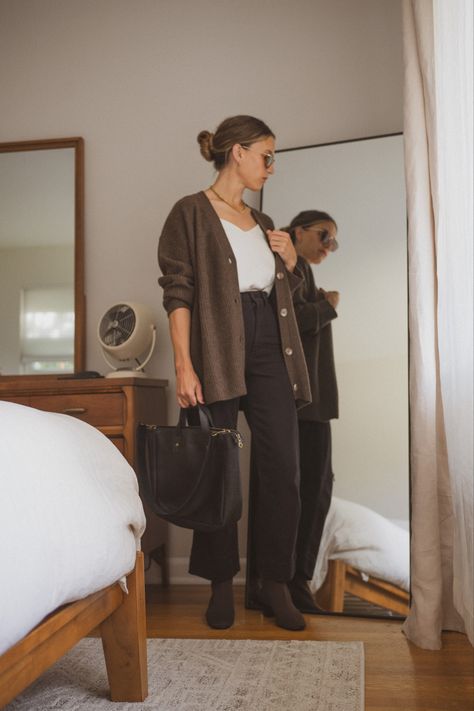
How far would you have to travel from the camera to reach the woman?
208cm

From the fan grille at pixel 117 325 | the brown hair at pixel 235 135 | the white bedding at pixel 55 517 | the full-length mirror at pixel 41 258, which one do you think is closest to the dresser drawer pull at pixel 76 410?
the fan grille at pixel 117 325

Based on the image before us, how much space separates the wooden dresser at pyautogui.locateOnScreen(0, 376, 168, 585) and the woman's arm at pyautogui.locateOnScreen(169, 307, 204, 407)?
38 cm

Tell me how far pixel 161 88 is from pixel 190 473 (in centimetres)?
182

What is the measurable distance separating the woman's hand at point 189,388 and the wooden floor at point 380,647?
66 cm

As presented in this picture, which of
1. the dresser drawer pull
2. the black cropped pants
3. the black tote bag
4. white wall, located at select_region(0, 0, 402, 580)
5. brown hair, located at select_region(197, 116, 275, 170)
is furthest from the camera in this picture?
white wall, located at select_region(0, 0, 402, 580)

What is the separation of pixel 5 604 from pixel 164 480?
3.25ft

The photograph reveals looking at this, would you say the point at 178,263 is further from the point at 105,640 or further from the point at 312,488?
the point at 105,640

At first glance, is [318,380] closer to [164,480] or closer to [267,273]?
[267,273]

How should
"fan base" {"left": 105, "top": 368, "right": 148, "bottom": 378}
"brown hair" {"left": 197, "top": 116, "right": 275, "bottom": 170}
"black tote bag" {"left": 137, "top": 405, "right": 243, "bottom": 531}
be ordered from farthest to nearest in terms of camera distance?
1. "fan base" {"left": 105, "top": 368, "right": 148, "bottom": 378}
2. "brown hair" {"left": 197, "top": 116, "right": 275, "bottom": 170}
3. "black tote bag" {"left": 137, "top": 405, "right": 243, "bottom": 531}

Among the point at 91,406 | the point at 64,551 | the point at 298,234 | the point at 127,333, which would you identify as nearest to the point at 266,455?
the point at 91,406

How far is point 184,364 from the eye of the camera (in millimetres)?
2100

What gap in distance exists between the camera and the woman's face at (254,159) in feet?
7.24

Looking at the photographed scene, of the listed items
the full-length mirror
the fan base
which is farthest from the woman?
the full-length mirror

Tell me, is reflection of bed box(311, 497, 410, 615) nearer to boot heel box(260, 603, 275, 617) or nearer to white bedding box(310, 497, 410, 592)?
white bedding box(310, 497, 410, 592)
